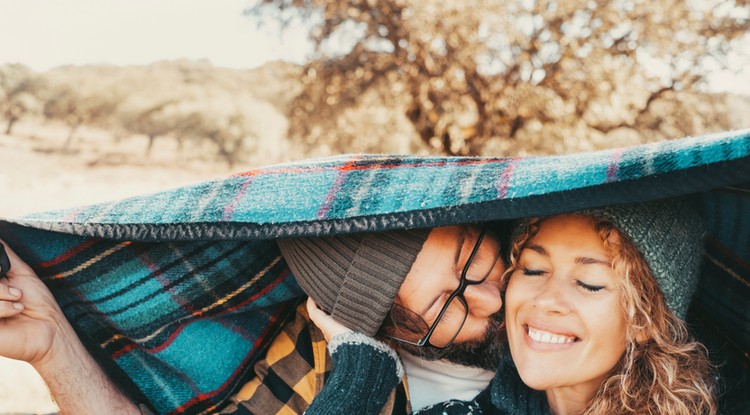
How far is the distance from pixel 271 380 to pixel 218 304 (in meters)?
0.41

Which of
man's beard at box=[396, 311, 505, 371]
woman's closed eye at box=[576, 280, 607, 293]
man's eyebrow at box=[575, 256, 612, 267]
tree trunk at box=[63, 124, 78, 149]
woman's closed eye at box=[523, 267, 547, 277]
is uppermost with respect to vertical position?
man's eyebrow at box=[575, 256, 612, 267]

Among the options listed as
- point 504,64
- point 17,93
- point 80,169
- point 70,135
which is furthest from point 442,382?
point 17,93

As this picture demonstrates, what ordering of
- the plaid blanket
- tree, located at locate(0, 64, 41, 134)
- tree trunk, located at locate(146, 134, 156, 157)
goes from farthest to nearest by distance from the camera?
1. tree trunk, located at locate(146, 134, 156, 157)
2. tree, located at locate(0, 64, 41, 134)
3. the plaid blanket

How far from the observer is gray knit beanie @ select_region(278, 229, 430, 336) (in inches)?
86.4

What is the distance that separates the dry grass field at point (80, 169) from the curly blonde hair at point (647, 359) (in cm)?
1140

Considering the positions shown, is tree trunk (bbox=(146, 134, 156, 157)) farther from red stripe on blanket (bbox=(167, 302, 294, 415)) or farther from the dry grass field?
red stripe on blanket (bbox=(167, 302, 294, 415))

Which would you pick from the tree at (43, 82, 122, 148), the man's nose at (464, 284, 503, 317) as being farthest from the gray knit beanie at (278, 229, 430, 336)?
the tree at (43, 82, 122, 148)

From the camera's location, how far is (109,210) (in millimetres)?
2201

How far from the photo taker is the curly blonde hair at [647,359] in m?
1.95

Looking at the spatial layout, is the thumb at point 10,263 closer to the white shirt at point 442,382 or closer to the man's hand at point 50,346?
the man's hand at point 50,346

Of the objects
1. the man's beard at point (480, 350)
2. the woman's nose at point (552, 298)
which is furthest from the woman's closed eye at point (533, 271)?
the man's beard at point (480, 350)

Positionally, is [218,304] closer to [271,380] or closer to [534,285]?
[271,380]

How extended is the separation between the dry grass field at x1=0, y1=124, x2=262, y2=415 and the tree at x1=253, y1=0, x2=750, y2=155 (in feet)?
11.3

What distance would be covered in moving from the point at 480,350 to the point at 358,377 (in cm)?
59
